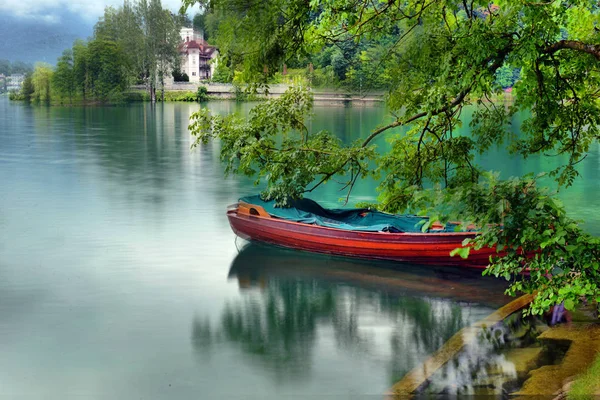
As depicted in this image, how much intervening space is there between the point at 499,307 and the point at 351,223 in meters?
4.55

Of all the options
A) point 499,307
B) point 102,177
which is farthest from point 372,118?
point 499,307

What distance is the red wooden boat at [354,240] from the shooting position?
49.2ft

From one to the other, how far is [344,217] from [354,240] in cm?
148

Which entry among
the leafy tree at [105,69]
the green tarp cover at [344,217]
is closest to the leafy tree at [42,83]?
the leafy tree at [105,69]

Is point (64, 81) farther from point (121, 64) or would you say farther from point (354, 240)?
point (354, 240)

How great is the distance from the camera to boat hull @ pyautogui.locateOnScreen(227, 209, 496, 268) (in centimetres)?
1499

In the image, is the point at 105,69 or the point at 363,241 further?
the point at 105,69

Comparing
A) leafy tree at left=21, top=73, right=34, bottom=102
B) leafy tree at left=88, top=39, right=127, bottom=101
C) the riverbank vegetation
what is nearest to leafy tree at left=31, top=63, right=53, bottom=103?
the riverbank vegetation

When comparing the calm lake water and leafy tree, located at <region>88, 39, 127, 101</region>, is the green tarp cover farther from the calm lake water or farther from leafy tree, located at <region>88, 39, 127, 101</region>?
leafy tree, located at <region>88, 39, 127, 101</region>

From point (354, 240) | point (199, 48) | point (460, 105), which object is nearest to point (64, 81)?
point (199, 48)

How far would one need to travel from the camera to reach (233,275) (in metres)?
16.0

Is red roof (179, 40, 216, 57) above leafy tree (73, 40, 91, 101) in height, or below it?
above

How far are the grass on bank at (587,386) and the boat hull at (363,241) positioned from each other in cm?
507

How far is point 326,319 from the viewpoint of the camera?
13.2 meters
